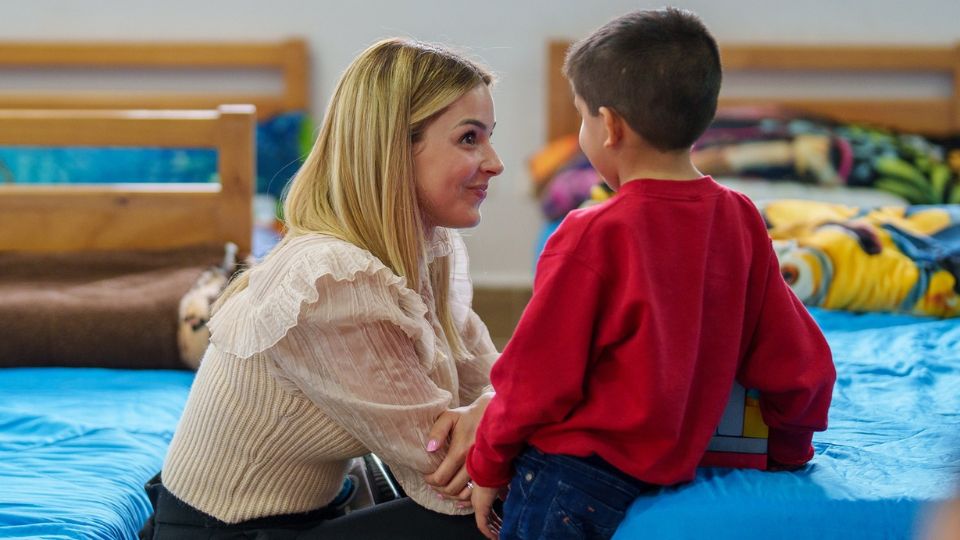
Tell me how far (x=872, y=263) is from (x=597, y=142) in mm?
1376

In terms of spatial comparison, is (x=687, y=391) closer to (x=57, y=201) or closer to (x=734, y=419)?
(x=734, y=419)

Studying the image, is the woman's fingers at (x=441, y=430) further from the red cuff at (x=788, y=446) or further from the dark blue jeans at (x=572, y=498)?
the red cuff at (x=788, y=446)

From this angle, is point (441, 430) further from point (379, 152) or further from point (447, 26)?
point (447, 26)

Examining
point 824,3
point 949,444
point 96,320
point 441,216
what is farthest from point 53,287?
point 824,3

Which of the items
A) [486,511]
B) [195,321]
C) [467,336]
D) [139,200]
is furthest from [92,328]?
[486,511]

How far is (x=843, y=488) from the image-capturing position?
44.2 inches

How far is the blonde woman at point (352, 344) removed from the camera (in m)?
1.24

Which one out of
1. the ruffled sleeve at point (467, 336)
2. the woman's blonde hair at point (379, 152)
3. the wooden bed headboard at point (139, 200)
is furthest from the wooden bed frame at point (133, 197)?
the woman's blonde hair at point (379, 152)

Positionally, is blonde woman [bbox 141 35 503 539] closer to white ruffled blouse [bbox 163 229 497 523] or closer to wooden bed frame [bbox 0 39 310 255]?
white ruffled blouse [bbox 163 229 497 523]

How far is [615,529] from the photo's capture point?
1.10 metres

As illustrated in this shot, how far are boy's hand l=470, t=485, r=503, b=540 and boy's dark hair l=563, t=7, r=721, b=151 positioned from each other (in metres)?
0.44

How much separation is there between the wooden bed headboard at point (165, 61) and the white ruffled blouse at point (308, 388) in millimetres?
2361

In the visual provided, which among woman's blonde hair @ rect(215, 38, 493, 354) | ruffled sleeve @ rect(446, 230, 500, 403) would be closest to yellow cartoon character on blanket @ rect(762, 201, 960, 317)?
ruffled sleeve @ rect(446, 230, 500, 403)

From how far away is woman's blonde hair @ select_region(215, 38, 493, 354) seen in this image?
1318 millimetres
